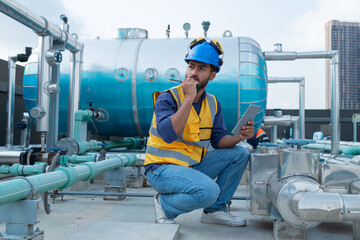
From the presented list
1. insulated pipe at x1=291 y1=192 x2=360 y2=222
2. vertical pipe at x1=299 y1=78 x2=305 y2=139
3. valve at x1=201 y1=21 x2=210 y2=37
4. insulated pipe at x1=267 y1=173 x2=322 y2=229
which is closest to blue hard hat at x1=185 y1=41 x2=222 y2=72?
insulated pipe at x1=267 y1=173 x2=322 y2=229

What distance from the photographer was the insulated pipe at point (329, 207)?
52.0 inches

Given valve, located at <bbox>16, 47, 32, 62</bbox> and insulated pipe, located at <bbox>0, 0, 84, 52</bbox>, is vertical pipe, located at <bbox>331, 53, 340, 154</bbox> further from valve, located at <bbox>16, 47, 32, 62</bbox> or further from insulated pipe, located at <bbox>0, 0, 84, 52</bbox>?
valve, located at <bbox>16, 47, 32, 62</bbox>

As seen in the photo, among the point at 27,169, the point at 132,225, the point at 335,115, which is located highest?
the point at 335,115

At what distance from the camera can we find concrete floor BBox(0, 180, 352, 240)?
163cm

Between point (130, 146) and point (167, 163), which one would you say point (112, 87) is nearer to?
point (130, 146)

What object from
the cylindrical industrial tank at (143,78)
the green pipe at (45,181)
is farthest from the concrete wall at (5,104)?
the green pipe at (45,181)

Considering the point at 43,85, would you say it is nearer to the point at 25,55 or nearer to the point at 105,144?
the point at 105,144

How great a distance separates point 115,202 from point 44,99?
1175mm

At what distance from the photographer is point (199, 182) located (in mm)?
1714

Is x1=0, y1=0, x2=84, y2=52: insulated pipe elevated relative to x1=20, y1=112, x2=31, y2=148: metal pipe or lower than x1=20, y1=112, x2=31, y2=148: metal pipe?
elevated

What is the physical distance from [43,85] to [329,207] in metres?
2.62

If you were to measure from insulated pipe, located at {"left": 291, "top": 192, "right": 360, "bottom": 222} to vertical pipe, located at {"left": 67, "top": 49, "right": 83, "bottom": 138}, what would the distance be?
2.79 metres

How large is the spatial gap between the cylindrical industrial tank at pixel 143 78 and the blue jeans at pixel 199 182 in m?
2.14

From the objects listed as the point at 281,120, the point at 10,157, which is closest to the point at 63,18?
the point at 10,157
